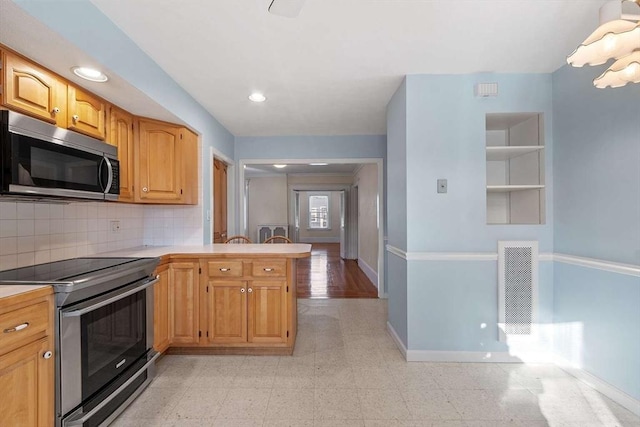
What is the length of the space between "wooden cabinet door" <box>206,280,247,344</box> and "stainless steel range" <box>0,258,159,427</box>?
1.52 ft

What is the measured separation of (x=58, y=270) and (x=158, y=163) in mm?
1235

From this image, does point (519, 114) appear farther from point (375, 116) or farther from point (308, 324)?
point (308, 324)

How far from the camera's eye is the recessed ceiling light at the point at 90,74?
5.47ft

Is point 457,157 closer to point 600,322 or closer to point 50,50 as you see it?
Answer: point 600,322

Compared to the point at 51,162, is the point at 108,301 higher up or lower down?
lower down

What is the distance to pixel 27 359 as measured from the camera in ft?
4.08

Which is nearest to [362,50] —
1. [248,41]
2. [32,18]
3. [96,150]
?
[248,41]

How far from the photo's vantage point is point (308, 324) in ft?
10.3

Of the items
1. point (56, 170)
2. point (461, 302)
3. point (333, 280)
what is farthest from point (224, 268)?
point (333, 280)

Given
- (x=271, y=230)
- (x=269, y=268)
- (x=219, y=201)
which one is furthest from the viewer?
(x=271, y=230)

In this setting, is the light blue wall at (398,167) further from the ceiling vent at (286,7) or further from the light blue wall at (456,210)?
the ceiling vent at (286,7)

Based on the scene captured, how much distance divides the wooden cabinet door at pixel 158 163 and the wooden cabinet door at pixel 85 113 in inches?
17.6

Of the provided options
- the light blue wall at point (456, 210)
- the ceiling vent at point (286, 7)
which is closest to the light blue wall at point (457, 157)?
the light blue wall at point (456, 210)

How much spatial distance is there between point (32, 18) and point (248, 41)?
1.06 meters
